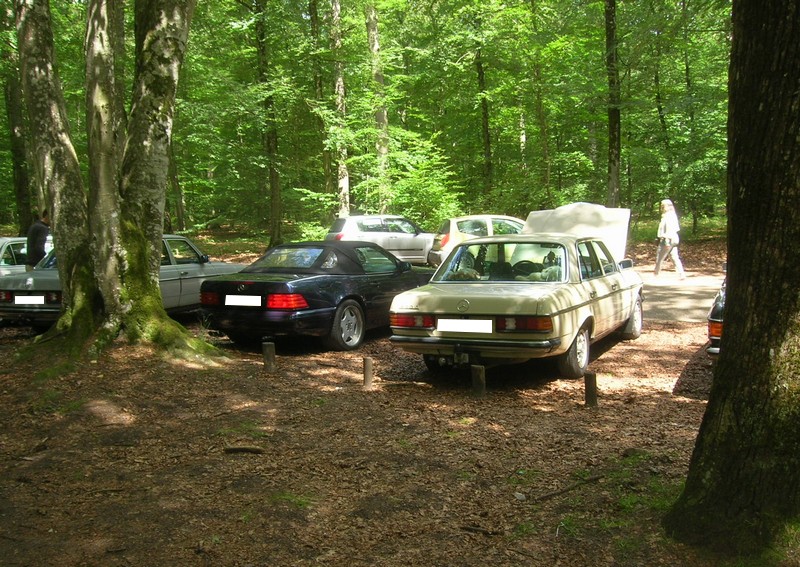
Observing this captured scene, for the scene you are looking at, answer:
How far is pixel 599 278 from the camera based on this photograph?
7.59m

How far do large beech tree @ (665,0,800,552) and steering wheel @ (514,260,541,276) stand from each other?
409 centimetres

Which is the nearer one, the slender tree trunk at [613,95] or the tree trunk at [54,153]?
the tree trunk at [54,153]

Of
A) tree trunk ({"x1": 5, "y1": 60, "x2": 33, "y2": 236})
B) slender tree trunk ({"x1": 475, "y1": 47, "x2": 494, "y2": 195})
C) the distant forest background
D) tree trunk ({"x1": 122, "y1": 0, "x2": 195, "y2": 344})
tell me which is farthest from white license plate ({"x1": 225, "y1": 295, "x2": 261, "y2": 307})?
slender tree trunk ({"x1": 475, "y1": 47, "x2": 494, "y2": 195})

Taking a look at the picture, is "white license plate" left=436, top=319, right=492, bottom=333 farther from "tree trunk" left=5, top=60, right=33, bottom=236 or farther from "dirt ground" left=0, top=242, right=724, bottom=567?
"tree trunk" left=5, top=60, right=33, bottom=236

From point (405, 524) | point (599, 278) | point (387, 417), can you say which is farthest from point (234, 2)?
point (405, 524)

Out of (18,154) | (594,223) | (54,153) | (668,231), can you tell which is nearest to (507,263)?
(54,153)

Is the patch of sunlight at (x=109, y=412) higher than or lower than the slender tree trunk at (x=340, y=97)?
lower

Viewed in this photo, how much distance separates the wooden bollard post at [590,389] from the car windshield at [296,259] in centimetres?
414

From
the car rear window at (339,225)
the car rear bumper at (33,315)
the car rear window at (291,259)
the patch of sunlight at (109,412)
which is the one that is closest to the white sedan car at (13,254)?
the car rear bumper at (33,315)

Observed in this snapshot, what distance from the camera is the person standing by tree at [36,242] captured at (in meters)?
10.4

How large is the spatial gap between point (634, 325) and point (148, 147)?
6.84m

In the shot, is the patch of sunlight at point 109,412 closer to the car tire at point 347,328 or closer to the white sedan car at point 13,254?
the car tire at point 347,328

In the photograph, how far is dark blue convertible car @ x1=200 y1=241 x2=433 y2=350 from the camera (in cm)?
801

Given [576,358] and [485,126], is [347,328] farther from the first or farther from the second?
[485,126]
